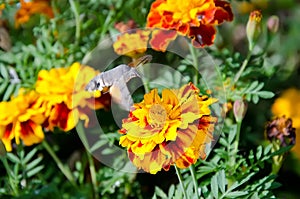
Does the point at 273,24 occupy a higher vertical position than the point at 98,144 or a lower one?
higher

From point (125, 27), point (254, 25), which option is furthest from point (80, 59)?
point (254, 25)

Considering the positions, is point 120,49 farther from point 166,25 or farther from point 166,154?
point 166,154

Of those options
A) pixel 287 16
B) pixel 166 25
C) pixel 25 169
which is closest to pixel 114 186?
pixel 25 169

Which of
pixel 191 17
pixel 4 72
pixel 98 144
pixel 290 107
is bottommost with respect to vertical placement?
pixel 290 107

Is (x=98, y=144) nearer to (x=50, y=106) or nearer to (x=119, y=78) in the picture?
(x=50, y=106)

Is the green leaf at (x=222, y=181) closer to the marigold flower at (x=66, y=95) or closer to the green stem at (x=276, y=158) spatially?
the green stem at (x=276, y=158)

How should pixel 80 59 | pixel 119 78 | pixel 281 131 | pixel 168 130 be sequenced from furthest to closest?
1. pixel 80 59
2. pixel 281 131
3. pixel 119 78
4. pixel 168 130
